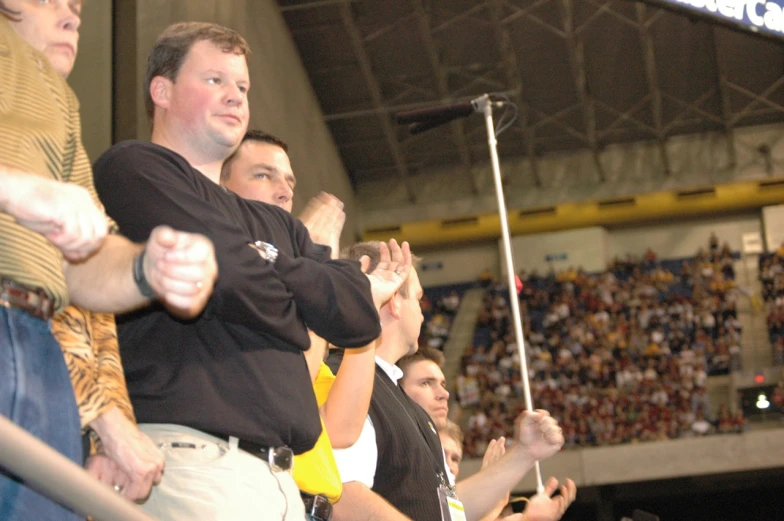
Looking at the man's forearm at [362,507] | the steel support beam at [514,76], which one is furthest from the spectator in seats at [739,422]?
the man's forearm at [362,507]

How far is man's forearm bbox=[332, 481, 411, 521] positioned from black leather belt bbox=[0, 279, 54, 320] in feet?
3.85

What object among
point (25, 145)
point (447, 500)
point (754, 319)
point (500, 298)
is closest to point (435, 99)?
Result: point (500, 298)

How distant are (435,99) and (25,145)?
53.0 ft

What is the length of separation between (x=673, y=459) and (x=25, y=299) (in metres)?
13.2

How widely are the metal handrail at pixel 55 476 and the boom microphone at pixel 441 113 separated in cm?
424

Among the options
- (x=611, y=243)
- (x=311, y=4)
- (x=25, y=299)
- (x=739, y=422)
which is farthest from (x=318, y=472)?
(x=611, y=243)

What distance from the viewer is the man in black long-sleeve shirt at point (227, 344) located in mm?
1677

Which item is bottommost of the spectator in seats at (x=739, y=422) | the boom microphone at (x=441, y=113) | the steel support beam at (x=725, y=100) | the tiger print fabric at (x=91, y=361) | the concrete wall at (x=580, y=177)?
the spectator in seats at (x=739, y=422)

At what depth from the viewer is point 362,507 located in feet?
7.83

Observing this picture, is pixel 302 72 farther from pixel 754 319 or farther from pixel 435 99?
pixel 754 319

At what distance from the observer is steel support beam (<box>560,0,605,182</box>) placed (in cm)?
1595

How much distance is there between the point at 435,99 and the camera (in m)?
17.3

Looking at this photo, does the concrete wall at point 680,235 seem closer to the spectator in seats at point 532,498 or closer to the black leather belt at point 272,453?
the spectator in seats at point 532,498

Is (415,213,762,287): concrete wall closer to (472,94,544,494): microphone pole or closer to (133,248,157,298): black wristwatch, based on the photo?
(472,94,544,494): microphone pole
